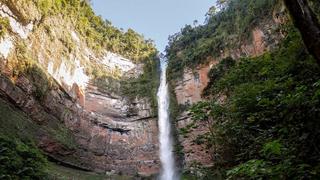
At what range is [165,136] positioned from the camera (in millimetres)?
24047

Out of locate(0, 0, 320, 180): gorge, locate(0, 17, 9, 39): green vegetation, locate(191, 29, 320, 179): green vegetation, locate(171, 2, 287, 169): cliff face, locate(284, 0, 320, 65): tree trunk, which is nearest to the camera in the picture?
locate(284, 0, 320, 65): tree trunk

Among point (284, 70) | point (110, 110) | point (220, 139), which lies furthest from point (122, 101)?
point (284, 70)

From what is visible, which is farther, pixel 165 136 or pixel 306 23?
pixel 165 136

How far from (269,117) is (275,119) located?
1.03 ft

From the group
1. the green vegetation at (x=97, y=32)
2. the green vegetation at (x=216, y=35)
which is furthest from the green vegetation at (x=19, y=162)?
the green vegetation at (x=216, y=35)

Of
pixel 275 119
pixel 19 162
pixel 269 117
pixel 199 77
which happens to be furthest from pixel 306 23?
pixel 199 77

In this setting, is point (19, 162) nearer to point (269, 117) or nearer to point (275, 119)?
point (269, 117)

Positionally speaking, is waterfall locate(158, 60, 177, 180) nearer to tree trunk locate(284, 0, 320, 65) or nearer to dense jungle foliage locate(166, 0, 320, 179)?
dense jungle foliage locate(166, 0, 320, 179)

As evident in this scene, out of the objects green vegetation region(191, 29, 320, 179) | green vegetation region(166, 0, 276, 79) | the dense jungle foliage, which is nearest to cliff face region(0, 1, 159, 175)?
green vegetation region(166, 0, 276, 79)

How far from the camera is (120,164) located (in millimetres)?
21797

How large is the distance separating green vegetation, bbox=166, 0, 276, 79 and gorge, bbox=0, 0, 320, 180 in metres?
0.10

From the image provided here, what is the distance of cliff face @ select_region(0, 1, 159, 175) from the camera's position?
647 inches

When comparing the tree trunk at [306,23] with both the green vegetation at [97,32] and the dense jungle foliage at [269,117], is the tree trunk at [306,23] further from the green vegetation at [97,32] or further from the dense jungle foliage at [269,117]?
the green vegetation at [97,32]

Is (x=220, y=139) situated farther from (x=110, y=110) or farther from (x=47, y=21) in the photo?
(x=110, y=110)
